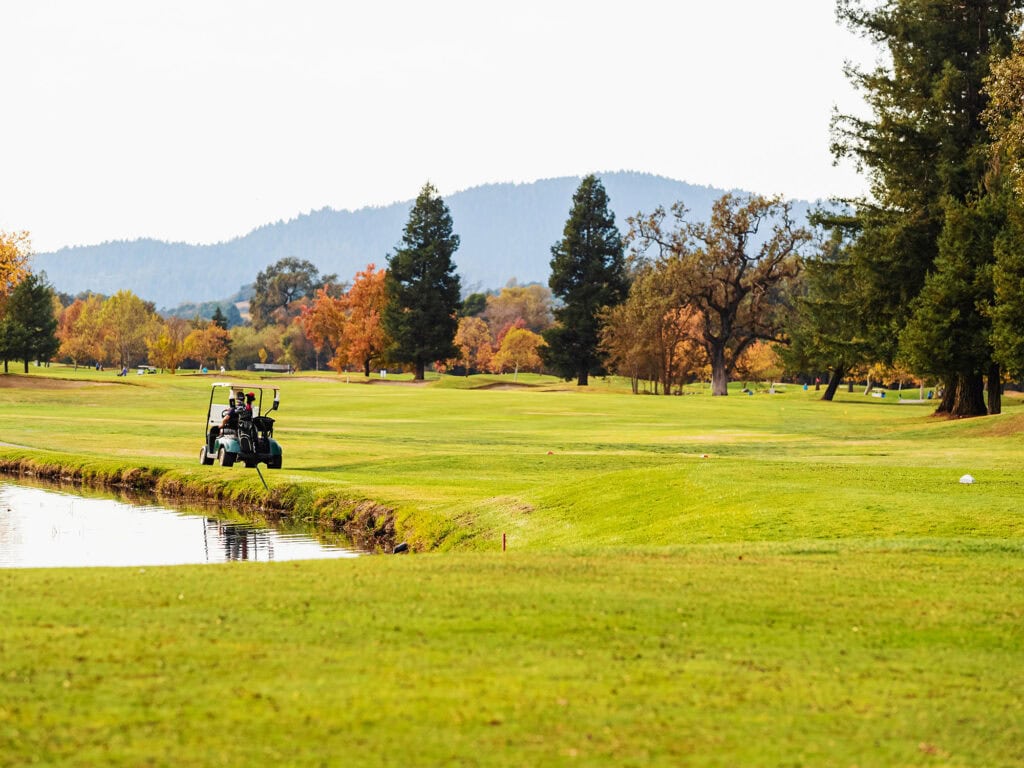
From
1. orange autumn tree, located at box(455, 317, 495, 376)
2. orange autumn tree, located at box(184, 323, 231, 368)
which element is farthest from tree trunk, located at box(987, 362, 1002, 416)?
orange autumn tree, located at box(184, 323, 231, 368)

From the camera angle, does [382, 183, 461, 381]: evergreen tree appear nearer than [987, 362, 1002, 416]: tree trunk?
No

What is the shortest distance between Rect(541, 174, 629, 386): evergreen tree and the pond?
83.8m

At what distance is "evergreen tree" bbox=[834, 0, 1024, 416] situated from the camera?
52000mm

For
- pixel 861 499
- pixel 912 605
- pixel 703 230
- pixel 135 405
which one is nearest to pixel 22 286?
pixel 135 405

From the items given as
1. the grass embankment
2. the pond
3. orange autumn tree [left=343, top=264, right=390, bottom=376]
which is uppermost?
orange autumn tree [left=343, top=264, right=390, bottom=376]

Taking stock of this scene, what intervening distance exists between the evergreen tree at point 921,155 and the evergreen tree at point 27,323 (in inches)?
2933

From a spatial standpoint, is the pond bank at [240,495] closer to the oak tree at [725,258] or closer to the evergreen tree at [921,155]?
the evergreen tree at [921,155]

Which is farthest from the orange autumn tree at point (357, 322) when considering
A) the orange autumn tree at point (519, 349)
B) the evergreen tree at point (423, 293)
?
the orange autumn tree at point (519, 349)

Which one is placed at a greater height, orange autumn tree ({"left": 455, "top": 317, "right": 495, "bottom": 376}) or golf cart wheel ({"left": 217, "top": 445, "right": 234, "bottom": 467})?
orange autumn tree ({"left": 455, "top": 317, "right": 495, "bottom": 376})

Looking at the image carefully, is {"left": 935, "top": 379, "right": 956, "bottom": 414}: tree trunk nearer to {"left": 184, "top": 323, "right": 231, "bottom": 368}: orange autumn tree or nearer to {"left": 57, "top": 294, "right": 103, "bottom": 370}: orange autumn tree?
{"left": 184, "top": 323, "right": 231, "bottom": 368}: orange autumn tree

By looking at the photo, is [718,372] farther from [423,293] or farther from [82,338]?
[82,338]

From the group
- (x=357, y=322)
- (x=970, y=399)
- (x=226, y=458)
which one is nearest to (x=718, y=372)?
(x=970, y=399)

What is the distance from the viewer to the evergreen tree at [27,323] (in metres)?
105

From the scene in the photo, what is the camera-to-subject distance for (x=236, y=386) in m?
32.5
